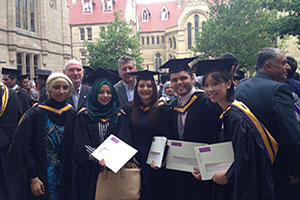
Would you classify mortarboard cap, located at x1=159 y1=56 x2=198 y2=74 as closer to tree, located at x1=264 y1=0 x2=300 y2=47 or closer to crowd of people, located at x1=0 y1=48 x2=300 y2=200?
crowd of people, located at x1=0 y1=48 x2=300 y2=200

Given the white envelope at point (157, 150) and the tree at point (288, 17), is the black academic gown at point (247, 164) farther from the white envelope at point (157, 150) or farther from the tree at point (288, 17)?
the tree at point (288, 17)

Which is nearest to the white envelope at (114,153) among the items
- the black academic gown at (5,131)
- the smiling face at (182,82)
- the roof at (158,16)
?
the smiling face at (182,82)

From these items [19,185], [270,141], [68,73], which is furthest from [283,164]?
[68,73]

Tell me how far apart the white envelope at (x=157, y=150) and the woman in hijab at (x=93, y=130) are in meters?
0.34

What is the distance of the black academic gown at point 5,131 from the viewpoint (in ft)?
16.4

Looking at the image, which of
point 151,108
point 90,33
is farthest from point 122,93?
point 90,33

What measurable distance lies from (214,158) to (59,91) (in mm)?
2077

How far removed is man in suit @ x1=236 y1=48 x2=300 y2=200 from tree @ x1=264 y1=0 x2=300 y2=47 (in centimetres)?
941

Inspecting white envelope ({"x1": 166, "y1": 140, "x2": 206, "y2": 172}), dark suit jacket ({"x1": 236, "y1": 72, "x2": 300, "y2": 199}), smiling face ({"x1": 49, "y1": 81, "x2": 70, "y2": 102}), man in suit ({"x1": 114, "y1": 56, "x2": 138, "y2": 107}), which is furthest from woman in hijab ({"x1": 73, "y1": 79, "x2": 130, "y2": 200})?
man in suit ({"x1": 114, "y1": 56, "x2": 138, "y2": 107})

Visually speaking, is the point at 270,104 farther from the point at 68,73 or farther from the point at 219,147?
the point at 68,73

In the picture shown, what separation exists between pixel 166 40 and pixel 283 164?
54048 millimetres

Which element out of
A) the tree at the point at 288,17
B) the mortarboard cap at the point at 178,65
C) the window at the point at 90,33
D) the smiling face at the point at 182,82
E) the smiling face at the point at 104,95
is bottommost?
the smiling face at the point at 104,95

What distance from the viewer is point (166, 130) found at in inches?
152

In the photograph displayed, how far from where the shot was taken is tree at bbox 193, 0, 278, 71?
2377 cm
